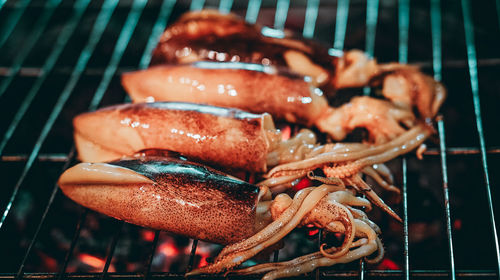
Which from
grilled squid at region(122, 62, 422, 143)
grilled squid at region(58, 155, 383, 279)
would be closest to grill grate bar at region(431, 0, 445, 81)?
grilled squid at region(122, 62, 422, 143)

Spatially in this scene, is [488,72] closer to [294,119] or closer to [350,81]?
[350,81]

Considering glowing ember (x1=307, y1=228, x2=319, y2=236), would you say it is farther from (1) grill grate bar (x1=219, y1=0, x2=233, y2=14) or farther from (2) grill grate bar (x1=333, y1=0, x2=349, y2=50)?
(1) grill grate bar (x1=219, y1=0, x2=233, y2=14)

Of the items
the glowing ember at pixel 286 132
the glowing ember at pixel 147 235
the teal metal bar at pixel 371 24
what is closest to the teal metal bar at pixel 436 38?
the teal metal bar at pixel 371 24

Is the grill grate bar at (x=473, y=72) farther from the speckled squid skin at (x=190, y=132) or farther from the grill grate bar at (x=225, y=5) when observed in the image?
the grill grate bar at (x=225, y=5)

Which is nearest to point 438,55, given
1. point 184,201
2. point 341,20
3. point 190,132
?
point 341,20

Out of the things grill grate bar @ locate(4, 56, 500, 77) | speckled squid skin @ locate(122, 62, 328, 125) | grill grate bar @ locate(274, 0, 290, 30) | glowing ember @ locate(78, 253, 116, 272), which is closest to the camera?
speckled squid skin @ locate(122, 62, 328, 125)

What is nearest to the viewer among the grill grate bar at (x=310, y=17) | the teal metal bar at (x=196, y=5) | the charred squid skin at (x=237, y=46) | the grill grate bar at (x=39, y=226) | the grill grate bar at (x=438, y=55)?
the grill grate bar at (x=39, y=226)
